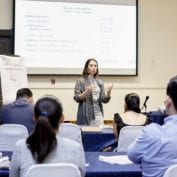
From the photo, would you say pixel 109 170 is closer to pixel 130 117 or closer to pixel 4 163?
pixel 4 163

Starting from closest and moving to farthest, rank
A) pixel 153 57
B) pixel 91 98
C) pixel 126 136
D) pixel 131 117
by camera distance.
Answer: pixel 126 136, pixel 131 117, pixel 91 98, pixel 153 57

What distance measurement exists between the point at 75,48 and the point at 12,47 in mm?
1104

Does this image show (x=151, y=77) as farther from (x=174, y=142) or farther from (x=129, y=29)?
(x=174, y=142)

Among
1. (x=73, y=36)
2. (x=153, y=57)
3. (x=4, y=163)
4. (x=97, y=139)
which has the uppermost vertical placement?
(x=73, y=36)

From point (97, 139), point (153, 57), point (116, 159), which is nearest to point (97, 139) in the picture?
point (97, 139)

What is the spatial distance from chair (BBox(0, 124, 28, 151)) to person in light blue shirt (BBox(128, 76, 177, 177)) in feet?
6.11

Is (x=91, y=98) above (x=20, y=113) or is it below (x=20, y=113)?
above

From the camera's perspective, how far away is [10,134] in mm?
3729

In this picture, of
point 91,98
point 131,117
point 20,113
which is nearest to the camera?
point 131,117

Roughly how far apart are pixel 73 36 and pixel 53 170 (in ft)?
16.6

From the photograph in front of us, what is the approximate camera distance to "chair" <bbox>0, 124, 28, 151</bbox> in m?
3.68

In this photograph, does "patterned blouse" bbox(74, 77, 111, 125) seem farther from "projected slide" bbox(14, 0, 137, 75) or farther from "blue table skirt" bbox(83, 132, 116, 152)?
"projected slide" bbox(14, 0, 137, 75)

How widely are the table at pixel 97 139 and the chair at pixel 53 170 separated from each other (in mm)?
2206

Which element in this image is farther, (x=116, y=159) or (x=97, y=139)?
(x=97, y=139)
